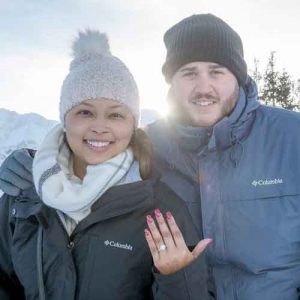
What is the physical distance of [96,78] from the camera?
2.38 metres

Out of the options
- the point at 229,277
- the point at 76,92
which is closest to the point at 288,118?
the point at 229,277

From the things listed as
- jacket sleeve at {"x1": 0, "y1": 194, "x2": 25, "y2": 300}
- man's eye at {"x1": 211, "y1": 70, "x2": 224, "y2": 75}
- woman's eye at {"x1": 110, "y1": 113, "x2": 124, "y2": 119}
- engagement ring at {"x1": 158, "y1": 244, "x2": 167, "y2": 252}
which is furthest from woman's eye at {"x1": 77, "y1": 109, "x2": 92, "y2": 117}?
man's eye at {"x1": 211, "y1": 70, "x2": 224, "y2": 75}

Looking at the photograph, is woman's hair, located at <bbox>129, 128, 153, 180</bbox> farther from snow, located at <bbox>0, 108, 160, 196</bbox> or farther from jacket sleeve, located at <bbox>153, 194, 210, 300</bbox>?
snow, located at <bbox>0, 108, 160, 196</bbox>

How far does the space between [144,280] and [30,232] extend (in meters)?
0.66

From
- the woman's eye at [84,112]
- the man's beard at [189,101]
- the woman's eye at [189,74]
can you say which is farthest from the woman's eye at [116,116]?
the woman's eye at [189,74]

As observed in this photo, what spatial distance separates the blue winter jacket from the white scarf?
0.57m

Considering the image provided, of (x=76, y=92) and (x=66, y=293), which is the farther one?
(x=76, y=92)

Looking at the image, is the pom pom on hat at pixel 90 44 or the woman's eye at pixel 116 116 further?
the pom pom on hat at pixel 90 44

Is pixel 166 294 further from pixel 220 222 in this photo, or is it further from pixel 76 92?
pixel 76 92

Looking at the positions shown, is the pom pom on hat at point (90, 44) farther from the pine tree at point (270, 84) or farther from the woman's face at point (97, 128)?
the pine tree at point (270, 84)

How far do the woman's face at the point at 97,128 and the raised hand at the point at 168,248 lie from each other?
1.90 ft

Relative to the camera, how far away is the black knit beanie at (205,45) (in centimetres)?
295

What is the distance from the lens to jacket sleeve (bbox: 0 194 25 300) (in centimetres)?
240

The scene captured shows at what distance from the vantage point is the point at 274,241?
100 inches
